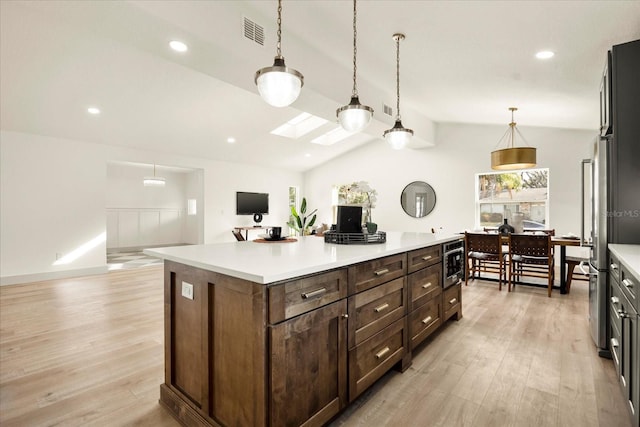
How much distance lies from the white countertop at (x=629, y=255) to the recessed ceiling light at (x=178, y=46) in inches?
128

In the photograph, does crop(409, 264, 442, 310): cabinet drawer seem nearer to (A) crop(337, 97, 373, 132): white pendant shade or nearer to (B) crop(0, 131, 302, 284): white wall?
(A) crop(337, 97, 373, 132): white pendant shade

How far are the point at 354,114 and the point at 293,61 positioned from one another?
143 centimetres

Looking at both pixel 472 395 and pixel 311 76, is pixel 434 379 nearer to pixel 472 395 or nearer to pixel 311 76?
pixel 472 395

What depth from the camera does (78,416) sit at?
70.9 inches

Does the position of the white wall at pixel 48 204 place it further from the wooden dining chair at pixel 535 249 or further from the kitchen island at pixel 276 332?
the wooden dining chair at pixel 535 249

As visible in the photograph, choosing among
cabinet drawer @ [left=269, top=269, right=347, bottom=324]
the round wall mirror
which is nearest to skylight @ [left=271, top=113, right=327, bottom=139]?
the round wall mirror

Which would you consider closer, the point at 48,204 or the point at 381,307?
the point at 381,307

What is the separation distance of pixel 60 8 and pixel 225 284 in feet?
7.46

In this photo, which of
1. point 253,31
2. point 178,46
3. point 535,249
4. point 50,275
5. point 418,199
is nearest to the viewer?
point 178,46

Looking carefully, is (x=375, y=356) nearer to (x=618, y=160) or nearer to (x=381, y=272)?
(x=381, y=272)

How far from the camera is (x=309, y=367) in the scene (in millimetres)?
1475

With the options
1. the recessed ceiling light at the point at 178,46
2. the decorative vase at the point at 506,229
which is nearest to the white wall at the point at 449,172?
the decorative vase at the point at 506,229

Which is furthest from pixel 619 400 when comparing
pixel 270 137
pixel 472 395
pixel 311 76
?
pixel 270 137

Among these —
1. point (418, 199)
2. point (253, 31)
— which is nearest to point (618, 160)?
point (253, 31)
